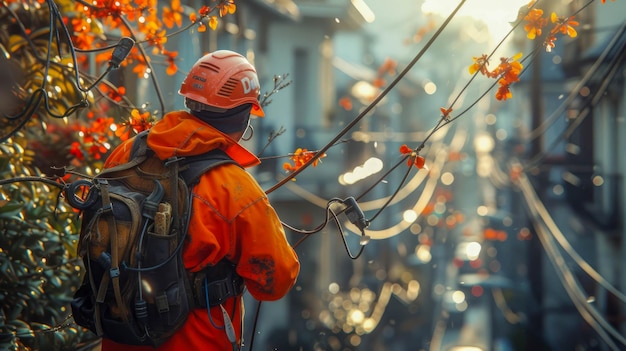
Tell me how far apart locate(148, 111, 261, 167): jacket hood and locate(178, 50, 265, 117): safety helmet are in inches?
4.7

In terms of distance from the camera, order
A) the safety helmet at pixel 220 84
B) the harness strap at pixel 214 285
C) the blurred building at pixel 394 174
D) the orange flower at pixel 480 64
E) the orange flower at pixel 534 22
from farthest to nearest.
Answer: the blurred building at pixel 394 174 → the orange flower at pixel 534 22 → the orange flower at pixel 480 64 → the safety helmet at pixel 220 84 → the harness strap at pixel 214 285

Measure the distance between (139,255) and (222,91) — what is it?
0.96 meters

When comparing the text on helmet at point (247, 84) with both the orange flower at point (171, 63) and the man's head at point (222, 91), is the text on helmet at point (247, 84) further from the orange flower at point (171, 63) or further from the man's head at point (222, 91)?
the orange flower at point (171, 63)

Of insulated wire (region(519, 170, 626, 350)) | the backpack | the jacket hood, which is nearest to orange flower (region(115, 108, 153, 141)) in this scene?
the jacket hood

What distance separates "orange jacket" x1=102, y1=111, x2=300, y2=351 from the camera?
12.5 feet

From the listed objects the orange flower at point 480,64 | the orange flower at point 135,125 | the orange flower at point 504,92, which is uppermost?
the orange flower at point 480,64

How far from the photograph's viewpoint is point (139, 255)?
375 cm

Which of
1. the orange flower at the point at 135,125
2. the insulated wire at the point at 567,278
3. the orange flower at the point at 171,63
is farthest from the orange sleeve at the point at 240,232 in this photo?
the insulated wire at the point at 567,278

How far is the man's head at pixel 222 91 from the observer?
4121 millimetres

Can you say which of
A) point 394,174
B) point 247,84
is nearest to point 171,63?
point 247,84

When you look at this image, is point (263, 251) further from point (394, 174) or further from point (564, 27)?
point (394, 174)

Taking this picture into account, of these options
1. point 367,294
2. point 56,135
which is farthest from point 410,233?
point 56,135

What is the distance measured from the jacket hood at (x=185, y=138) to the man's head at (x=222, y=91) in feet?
0.29

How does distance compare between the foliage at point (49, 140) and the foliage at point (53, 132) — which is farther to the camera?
the foliage at point (49, 140)
